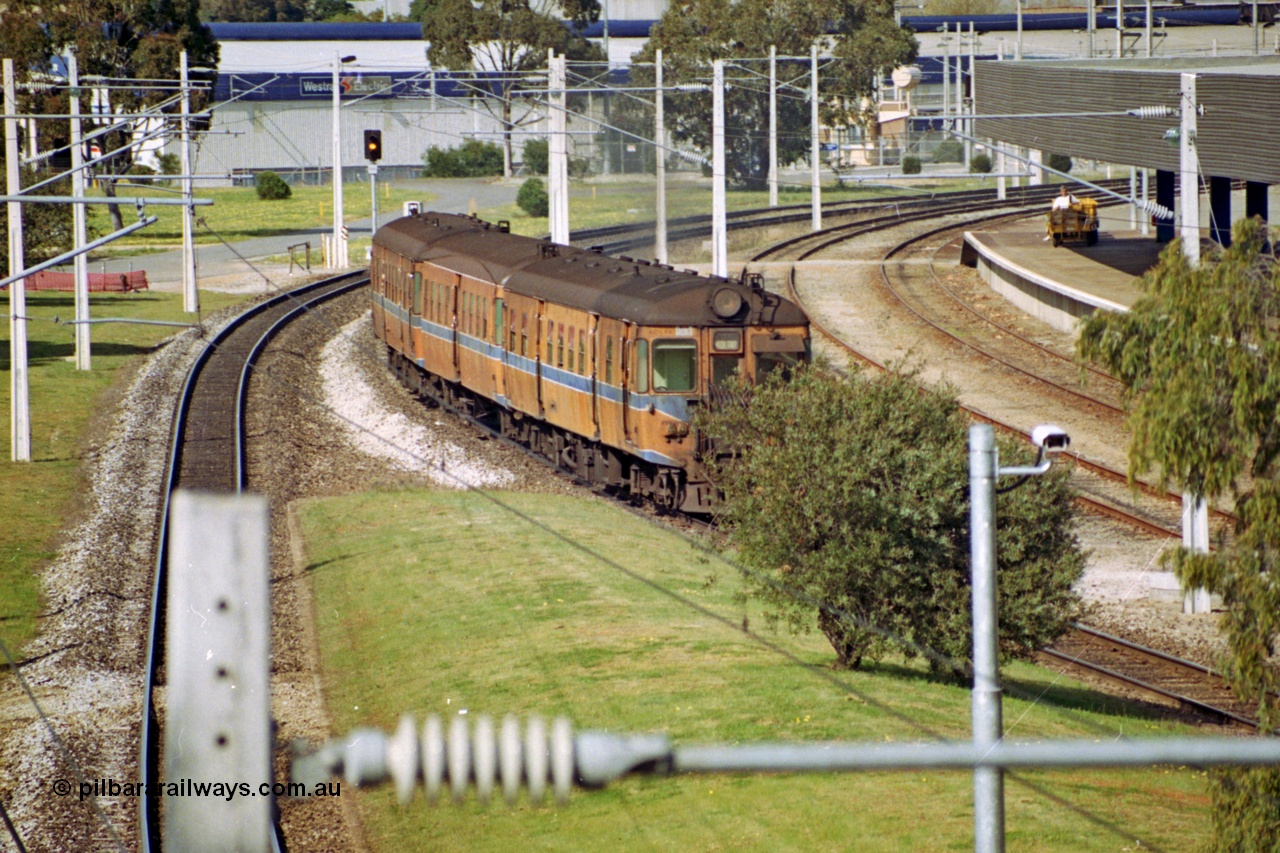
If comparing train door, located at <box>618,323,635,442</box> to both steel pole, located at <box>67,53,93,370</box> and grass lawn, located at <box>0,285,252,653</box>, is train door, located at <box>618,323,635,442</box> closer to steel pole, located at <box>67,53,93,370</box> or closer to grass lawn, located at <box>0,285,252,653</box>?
grass lawn, located at <box>0,285,252,653</box>

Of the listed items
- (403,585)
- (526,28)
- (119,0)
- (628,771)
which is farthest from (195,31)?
(628,771)

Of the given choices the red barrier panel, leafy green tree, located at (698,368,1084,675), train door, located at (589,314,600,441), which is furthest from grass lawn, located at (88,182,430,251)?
leafy green tree, located at (698,368,1084,675)

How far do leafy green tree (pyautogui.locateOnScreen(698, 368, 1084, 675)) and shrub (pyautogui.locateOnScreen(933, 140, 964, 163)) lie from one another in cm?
7834

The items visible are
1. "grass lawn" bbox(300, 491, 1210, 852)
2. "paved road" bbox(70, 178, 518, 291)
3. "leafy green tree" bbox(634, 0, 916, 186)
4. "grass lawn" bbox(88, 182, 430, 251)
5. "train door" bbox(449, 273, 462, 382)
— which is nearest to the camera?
"grass lawn" bbox(300, 491, 1210, 852)

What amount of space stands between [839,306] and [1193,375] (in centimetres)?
3149

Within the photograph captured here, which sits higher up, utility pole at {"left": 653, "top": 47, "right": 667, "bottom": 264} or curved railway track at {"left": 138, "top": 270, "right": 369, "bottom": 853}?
utility pole at {"left": 653, "top": 47, "right": 667, "bottom": 264}

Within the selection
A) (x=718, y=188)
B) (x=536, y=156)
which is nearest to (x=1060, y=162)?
(x=536, y=156)

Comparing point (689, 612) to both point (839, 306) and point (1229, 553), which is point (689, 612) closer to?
point (1229, 553)

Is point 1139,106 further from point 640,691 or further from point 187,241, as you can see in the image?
point 187,241

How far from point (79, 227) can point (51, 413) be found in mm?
3997

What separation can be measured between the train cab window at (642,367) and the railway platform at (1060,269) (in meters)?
14.7

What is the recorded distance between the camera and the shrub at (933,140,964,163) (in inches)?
3565

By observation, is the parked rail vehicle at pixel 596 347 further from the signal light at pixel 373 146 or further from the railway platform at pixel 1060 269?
the signal light at pixel 373 146

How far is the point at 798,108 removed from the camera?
75438 millimetres
